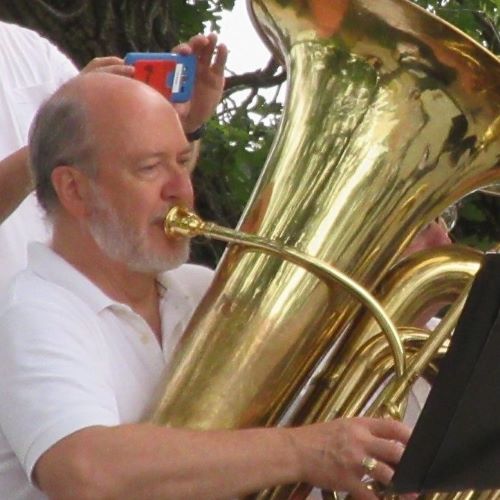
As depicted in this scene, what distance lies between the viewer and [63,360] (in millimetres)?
2016

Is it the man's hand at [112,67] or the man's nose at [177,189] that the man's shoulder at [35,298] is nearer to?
the man's nose at [177,189]

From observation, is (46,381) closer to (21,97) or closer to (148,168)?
(148,168)

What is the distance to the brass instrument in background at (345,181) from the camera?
2156 mm

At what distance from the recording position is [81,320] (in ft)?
6.88

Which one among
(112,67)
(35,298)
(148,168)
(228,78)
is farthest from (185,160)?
(228,78)

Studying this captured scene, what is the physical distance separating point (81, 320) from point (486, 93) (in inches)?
23.8

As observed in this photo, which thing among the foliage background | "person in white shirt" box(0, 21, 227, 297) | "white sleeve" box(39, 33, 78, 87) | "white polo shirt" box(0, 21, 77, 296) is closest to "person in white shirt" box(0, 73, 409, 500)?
"person in white shirt" box(0, 21, 227, 297)

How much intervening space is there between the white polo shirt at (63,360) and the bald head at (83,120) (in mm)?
115

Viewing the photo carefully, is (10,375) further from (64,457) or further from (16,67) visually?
(16,67)

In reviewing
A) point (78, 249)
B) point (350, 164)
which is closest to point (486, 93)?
point (350, 164)

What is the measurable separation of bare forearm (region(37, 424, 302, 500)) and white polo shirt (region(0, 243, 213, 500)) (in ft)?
0.11

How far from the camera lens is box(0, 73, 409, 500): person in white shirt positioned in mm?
1968

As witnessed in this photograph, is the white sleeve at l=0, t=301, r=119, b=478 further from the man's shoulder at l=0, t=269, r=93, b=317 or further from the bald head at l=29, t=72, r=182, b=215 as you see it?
the bald head at l=29, t=72, r=182, b=215

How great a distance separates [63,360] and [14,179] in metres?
0.42
